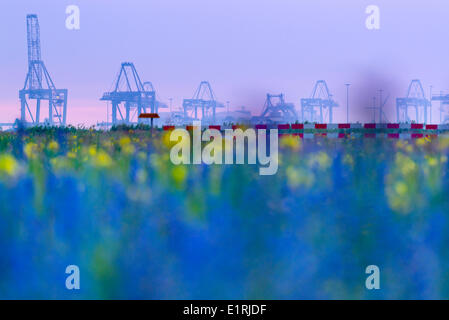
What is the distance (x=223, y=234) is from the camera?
6.30 feet

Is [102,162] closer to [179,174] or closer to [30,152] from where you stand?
[179,174]

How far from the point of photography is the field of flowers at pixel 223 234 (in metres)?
1.64

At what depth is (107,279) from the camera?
1.60m

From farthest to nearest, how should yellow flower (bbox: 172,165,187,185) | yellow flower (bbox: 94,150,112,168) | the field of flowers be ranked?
yellow flower (bbox: 94,150,112,168)
yellow flower (bbox: 172,165,187,185)
the field of flowers

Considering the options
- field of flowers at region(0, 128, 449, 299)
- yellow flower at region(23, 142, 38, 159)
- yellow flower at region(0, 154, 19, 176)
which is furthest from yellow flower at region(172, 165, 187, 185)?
yellow flower at region(23, 142, 38, 159)

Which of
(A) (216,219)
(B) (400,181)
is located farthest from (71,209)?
(B) (400,181)

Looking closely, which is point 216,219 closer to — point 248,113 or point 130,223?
point 130,223

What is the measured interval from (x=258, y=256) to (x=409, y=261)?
0.55m

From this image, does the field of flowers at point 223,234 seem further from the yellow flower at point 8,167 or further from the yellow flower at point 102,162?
the yellow flower at point 102,162

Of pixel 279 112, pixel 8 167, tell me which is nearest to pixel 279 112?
pixel 279 112

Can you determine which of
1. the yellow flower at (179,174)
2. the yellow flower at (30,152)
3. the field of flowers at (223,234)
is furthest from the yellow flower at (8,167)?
the yellow flower at (179,174)

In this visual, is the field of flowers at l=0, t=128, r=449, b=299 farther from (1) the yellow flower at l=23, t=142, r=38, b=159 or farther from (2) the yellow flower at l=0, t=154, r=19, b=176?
(1) the yellow flower at l=23, t=142, r=38, b=159

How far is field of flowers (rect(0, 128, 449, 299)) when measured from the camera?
5.37ft
